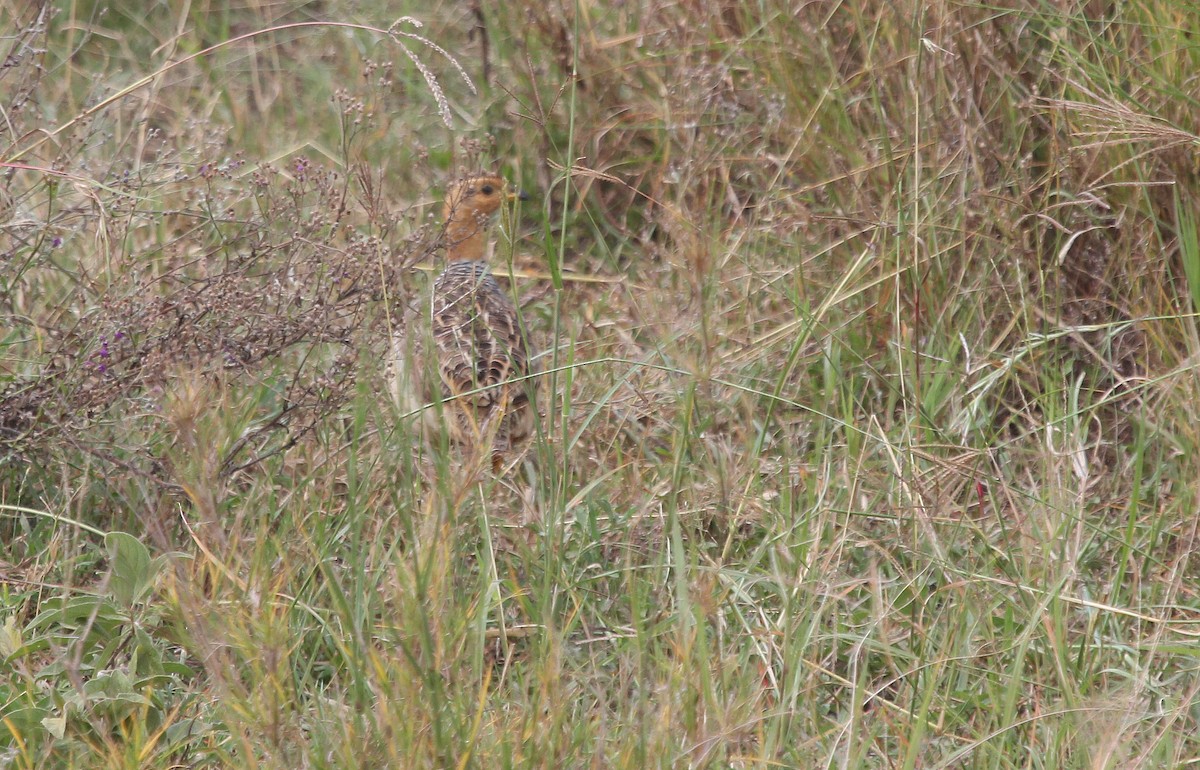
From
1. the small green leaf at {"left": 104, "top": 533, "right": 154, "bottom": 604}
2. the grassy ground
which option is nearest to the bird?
the grassy ground

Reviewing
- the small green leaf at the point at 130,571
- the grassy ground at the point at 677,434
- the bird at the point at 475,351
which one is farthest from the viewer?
the bird at the point at 475,351

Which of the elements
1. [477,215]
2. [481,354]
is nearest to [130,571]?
[481,354]

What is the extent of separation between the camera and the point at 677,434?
10.7ft

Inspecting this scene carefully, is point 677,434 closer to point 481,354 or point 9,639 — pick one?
Answer: point 481,354

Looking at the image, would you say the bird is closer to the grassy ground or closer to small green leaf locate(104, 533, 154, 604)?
the grassy ground

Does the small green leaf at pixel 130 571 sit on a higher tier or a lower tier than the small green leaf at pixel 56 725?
higher

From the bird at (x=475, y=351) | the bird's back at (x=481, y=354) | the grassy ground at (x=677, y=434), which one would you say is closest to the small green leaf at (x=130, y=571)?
the grassy ground at (x=677, y=434)

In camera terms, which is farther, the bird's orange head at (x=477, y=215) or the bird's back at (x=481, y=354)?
the bird's orange head at (x=477, y=215)

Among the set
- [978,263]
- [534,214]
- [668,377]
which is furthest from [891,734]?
[534,214]

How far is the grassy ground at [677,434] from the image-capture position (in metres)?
2.45

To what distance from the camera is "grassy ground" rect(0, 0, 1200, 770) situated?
2.45 m

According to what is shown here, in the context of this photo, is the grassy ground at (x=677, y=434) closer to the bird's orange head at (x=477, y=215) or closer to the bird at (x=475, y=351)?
the bird at (x=475, y=351)

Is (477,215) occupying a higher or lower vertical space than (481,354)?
higher

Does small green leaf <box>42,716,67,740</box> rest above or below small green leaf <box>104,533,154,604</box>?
below
